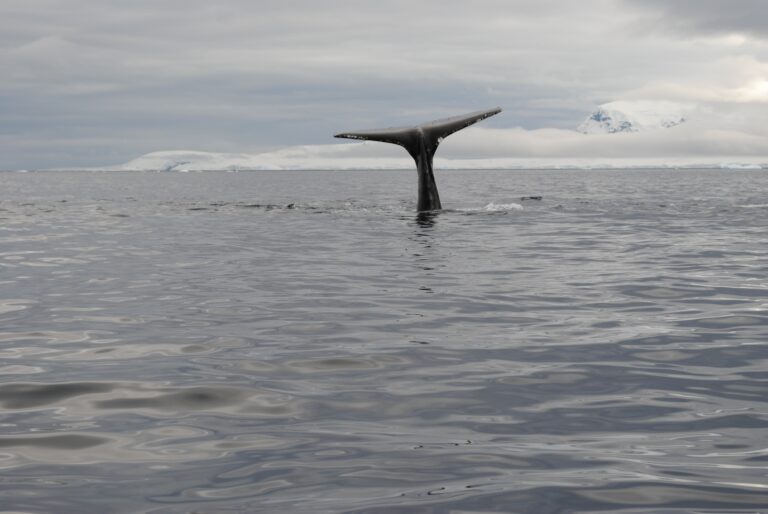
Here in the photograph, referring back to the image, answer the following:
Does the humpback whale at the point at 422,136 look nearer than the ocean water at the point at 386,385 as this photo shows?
No

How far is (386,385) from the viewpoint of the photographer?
25.0 ft

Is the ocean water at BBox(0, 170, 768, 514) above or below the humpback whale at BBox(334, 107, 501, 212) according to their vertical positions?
below

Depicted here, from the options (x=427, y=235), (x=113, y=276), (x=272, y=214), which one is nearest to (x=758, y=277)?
(x=427, y=235)

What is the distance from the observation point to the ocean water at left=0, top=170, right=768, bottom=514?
5078mm

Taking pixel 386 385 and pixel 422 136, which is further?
pixel 422 136

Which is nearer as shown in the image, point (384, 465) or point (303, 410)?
point (384, 465)

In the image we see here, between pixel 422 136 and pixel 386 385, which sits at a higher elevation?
pixel 422 136

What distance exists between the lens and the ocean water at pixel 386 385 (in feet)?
16.7

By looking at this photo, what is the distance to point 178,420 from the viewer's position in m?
6.63

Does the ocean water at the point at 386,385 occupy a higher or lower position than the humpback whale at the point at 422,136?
lower

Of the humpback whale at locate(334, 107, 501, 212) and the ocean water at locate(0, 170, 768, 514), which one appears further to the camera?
the humpback whale at locate(334, 107, 501, 212)

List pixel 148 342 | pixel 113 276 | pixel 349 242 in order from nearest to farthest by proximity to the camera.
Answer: pixel 148 342 < pixel 113 276 < pixel 349 242

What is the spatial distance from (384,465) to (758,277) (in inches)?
444

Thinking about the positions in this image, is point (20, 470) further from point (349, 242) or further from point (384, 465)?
point (349, 242)
